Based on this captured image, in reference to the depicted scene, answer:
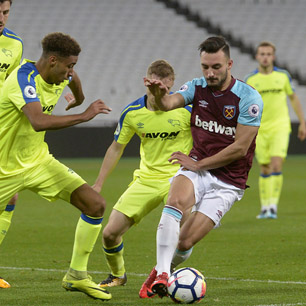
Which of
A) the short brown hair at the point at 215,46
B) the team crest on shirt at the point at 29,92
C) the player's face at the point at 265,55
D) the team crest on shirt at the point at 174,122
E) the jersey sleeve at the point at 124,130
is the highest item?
the player's face at the point at 265,55

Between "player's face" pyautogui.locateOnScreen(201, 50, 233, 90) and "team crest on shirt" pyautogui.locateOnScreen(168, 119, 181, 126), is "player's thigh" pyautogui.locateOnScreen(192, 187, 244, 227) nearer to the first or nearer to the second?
"player's face" pyautogui.locateOnScreen(201, 50, 233, 90)

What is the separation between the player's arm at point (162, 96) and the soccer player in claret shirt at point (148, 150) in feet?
2.13

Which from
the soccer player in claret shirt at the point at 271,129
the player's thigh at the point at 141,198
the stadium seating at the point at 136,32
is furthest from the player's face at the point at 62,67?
the stadium seating at the point at 136,32

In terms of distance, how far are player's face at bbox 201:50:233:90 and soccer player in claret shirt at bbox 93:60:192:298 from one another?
80 cm

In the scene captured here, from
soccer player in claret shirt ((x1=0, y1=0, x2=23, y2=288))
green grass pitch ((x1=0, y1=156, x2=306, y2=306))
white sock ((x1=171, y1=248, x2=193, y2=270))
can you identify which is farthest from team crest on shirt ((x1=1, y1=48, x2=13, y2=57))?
white sock ((x1=171, y1=248, x2=193, y2=270))

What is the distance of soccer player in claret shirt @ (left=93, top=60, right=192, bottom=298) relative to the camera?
661 centimetres

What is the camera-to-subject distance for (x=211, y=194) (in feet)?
19.7

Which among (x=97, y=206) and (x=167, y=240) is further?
(x=97, y=206)

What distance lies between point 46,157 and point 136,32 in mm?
22260

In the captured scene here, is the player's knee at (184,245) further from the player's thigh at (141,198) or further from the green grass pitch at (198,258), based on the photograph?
the player's thigh at (141,198)

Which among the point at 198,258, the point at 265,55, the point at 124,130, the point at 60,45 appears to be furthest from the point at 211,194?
the point at 265,55

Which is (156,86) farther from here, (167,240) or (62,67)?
(167,240)

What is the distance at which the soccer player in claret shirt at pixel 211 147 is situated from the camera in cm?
584

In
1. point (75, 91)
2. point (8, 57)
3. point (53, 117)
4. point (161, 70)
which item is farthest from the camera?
point (8, 57)
